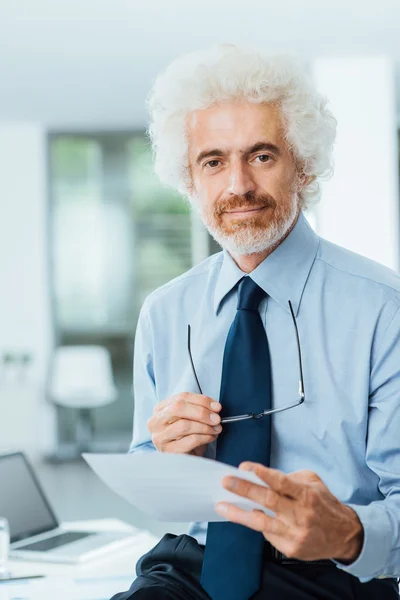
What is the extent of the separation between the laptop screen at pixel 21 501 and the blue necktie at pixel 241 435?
922 millimetres

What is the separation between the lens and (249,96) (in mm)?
1672

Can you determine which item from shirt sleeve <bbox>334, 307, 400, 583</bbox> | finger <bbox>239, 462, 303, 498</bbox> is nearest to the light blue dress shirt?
shirt sleeve <bbox>334, 307, 400, 583</bbox>

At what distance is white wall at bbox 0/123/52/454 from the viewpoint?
26.7 ft

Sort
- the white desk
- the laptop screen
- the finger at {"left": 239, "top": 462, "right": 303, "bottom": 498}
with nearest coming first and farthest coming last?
the finger at {"left": 239, "top": 462, "right": 303, "bottom": 498}, the white desk, the laptop screen

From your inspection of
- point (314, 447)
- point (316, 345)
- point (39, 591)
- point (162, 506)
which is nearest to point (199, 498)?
point (162, 506)

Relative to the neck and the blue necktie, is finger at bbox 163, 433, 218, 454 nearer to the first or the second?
the blue necktie

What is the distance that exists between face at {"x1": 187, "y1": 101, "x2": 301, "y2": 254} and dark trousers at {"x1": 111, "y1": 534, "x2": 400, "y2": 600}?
596mm

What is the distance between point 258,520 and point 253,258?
675 millimetres

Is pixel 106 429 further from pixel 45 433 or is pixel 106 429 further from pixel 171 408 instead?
pixel 171 408

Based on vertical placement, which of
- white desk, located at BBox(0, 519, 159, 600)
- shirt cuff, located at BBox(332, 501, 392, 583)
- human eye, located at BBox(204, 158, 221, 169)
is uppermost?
human eye, located at BBox(204, 158, 221, 169)

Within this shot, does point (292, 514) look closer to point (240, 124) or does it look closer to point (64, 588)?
point (240, 124)

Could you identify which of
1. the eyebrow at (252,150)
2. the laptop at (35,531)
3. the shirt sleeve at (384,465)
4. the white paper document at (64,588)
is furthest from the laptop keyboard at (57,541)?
the eyebrow at (252,150)

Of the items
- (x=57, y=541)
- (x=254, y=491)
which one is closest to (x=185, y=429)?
(x=254, y=491)

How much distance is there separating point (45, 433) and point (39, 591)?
6.41 m
